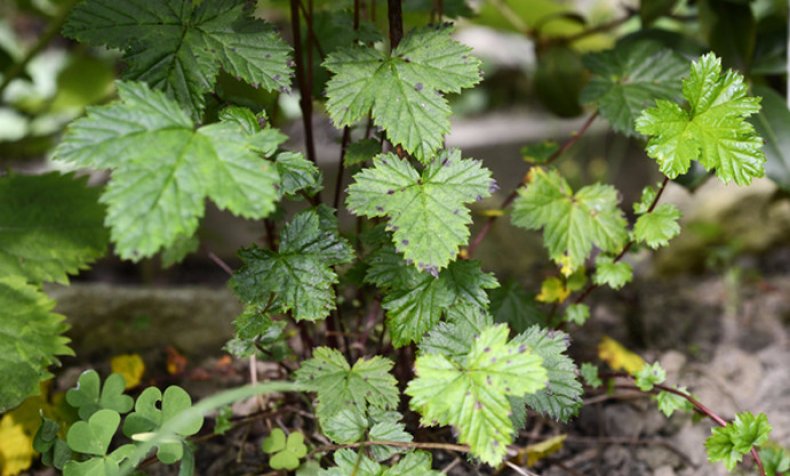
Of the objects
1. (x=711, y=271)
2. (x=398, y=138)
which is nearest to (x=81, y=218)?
(x=398, y=138)

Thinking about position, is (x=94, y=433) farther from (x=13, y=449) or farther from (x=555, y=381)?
(x=555, y=381)

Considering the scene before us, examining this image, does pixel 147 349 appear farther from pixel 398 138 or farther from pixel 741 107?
pixel 741 107

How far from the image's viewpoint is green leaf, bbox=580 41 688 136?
1.40 metres

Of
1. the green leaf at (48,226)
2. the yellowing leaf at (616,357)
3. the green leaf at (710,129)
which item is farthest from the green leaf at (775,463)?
A: the green leaf at (48,226)

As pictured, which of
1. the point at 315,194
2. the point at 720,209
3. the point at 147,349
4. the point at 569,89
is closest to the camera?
the point at 315,194

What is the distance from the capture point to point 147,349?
175 centimetres

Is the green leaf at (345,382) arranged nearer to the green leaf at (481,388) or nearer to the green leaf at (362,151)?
the green leaf at (481,388)

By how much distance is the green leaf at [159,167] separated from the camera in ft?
2.90

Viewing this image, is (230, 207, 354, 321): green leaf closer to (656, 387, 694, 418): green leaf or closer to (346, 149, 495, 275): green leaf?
(346, 149, 495, 275): green leaf

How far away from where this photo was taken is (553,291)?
146cm

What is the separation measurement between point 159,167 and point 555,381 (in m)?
0.69

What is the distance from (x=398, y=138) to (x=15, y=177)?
36.6 inches

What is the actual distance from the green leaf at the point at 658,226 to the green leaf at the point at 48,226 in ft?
3.47

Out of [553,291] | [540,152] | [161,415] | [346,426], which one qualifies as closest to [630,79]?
[540,152]
